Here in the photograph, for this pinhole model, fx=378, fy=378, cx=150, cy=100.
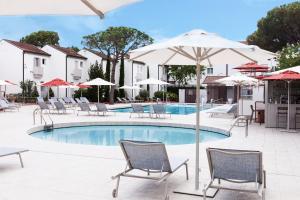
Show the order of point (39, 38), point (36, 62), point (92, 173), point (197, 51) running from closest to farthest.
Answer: point (197, 51) < point (92, 173) < point (36, 62) < point (39, 38)

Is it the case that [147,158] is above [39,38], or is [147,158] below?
below

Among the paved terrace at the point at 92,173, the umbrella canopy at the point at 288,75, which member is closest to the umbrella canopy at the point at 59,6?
the paved terrace at the point at 92,173

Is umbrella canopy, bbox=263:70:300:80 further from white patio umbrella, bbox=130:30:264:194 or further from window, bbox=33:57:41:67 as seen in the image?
window, bbox=33:57:41:67

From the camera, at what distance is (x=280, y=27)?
37500 mm

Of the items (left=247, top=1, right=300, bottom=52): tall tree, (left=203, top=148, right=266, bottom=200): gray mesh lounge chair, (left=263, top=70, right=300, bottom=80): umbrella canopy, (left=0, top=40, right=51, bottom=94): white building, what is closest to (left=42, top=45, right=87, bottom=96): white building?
(left=0, top=40, right=51, bottom=94): white building

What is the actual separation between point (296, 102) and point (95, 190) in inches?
480

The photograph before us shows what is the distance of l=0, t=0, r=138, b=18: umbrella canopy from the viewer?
3.76m

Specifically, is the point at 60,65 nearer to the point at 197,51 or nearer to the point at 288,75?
the point at 288,75

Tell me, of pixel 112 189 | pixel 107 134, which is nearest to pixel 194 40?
pixel 112 189

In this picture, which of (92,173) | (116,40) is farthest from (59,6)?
(116,40)

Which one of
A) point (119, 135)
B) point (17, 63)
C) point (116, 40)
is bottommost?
point (119, 135)

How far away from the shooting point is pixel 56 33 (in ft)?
199

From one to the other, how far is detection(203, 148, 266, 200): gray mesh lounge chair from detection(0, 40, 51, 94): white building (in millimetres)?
35947

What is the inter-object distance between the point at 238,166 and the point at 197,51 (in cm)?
193
